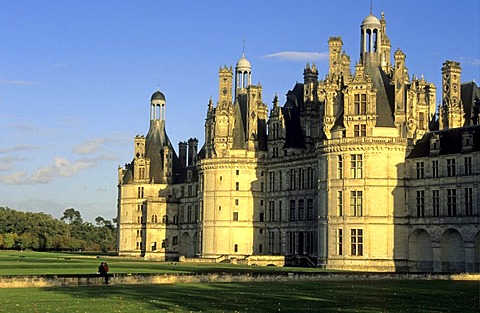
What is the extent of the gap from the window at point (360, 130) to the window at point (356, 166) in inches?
70.3

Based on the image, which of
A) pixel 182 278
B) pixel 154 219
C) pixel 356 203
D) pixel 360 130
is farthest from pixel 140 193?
pixel 182 278

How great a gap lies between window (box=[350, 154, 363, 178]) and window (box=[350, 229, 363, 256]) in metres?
4.72

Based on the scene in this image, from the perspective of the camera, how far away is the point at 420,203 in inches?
2798

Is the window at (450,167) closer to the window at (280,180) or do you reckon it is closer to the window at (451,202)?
the window at (451,202)

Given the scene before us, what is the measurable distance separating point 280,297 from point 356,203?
37420 millimetres

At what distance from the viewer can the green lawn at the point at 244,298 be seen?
29922 mm

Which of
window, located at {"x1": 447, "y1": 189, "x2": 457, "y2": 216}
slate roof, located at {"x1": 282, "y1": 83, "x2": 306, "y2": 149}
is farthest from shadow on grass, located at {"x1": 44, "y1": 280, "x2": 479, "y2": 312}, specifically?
slate roof, located at {"x1": 282, "y1": 83, "x2": 306, "y2": 149}

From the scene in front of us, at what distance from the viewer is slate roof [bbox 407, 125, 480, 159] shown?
220 ft

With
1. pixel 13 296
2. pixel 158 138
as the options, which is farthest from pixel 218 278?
pixel 158 138

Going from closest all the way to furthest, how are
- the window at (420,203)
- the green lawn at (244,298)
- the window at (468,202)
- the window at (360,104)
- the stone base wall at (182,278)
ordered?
the green lawn at (244,298), the stone base wall at (182,278), the window at (468,202), the window at (420,203), the window at (360,104)

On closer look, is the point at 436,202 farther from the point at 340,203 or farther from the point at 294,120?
the point at 294,120

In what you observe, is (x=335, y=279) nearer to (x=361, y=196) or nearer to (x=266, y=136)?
(x=361, y=196)

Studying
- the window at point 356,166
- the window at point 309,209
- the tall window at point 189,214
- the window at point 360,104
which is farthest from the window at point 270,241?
the window at point 360,104

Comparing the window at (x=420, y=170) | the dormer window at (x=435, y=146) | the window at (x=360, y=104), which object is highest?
the window at (x=360, y=104)
